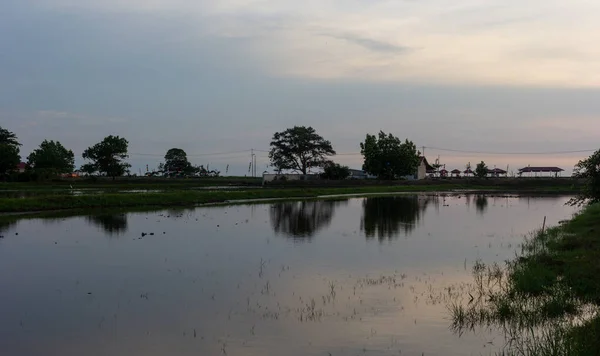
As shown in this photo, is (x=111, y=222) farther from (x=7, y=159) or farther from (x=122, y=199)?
(x=7, y=159)

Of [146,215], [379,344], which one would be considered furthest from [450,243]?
[146,215]

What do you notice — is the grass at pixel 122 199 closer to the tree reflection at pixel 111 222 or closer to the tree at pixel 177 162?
the tree reflection at pixel 111 222

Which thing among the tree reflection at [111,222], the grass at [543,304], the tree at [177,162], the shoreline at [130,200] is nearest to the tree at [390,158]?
the shoreline at [130,200]

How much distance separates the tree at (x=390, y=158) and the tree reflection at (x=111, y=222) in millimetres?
68104

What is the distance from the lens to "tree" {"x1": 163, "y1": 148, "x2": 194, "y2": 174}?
132 meters

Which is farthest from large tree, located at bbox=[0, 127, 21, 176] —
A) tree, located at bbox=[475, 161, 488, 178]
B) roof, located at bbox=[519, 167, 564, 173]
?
roof, located at bbox=[519, 167, 564, 173]

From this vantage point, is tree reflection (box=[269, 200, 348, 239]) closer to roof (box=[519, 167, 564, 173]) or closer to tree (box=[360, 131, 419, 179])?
tree (box=[360, 131, 419, 179])

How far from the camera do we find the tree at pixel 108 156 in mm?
96438

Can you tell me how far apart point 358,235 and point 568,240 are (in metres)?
10.6

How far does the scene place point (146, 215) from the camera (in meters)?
37.8

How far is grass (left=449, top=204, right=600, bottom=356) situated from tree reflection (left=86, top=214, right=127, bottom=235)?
19816mm

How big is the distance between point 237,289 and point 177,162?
122 meters

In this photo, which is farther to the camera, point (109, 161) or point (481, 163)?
point (481, 163)

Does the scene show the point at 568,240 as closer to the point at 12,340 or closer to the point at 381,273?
the point at 381,273
